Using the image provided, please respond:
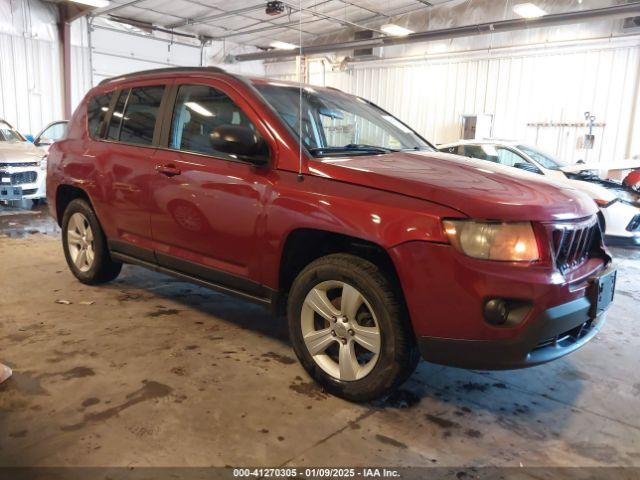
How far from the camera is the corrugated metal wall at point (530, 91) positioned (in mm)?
11125

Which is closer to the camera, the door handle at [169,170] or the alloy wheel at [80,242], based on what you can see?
the door handle at [169,170]

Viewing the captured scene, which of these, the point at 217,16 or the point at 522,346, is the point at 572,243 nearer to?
the point at 522,346

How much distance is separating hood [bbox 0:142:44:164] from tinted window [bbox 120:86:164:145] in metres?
5.59

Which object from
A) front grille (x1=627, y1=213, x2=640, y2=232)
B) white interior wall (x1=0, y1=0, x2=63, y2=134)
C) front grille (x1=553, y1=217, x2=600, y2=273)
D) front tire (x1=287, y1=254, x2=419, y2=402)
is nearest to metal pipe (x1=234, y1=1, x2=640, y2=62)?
front grille (x1=627, y1=213, x2=640, y2=232)

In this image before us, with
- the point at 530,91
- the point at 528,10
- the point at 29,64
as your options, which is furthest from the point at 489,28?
the point at 29,64

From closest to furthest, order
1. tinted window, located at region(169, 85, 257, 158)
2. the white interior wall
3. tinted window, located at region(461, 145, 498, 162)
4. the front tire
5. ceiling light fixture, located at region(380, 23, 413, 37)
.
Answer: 1. the front tire
2. tinted window, located at region(169, 85, 257, 158)
3. tinted window, located at region(461, 145, 498, 162)
4. the white interior wall
5. ceiling light fixture, located at region(380, 23, 413, 37)

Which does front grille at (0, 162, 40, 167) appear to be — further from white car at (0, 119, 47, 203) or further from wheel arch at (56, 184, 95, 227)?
wheel arch at (56, 184, 95, 227)

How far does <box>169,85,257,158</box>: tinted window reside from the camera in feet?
10.4

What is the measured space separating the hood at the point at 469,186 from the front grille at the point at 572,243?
54 millimetres

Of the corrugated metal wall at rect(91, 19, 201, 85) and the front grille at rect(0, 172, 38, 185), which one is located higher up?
the corrugated metal wall at rect(91, 19, 201, 85)

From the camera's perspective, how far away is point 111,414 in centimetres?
247

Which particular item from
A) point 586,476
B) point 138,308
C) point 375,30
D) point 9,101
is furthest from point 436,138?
point 586,476

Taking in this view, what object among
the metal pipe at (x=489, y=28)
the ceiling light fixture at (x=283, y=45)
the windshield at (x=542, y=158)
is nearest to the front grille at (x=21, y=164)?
the windshield at (x=542, y=158)

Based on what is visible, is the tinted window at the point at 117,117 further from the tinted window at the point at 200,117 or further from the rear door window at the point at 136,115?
the tinted window at the point at 200,117
